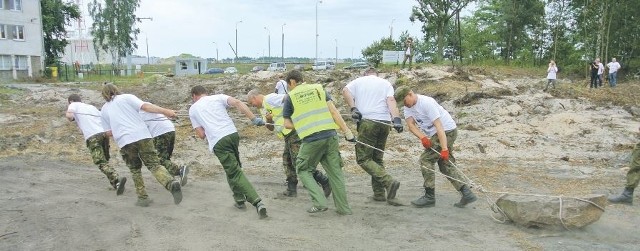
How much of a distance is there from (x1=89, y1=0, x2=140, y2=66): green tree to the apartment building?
9277mm

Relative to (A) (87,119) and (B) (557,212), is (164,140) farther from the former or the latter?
(B) (557,212)

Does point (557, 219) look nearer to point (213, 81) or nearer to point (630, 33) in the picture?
point (213, 81)

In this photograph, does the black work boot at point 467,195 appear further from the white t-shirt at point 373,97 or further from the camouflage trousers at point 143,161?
the camouflage trousers at point 143,161

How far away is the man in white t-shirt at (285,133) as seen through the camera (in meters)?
7.06

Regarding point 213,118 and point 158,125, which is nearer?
point 213,118

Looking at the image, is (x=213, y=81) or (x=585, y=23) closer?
(x=213, y=81)

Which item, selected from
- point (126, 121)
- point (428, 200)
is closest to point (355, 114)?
point (428, 200)

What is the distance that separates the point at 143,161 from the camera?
691cm

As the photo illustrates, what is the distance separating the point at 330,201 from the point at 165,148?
2.79 metres

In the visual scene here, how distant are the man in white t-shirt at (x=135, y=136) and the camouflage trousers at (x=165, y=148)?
947 millimetres

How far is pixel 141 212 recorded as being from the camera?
21.8ft

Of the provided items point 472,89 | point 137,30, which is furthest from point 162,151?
point 137,30

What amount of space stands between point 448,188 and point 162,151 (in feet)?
14.2

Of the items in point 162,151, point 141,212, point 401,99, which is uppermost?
point 401,99
